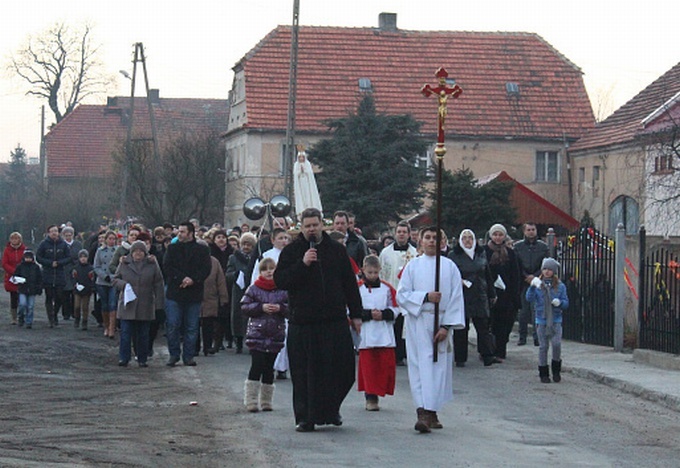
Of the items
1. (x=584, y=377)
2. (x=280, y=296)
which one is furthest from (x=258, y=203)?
(x=280, y=296)

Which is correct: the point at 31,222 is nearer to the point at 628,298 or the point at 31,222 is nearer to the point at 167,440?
the point at 628,298

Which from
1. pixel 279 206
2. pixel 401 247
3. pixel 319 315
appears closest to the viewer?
pixel 319 315

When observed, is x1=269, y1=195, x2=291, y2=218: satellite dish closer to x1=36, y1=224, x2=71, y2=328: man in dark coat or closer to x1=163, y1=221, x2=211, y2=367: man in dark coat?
x1=36, y1=224, x2=71, y2=328: man in dark coat

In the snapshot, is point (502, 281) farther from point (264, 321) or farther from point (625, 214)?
point (625, 214)

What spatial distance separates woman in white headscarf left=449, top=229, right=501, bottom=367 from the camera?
18.9 meters

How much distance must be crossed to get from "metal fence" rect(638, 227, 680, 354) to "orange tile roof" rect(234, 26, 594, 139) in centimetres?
3823

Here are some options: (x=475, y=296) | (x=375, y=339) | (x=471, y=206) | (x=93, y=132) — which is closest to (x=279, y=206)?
(x=471, y=206)

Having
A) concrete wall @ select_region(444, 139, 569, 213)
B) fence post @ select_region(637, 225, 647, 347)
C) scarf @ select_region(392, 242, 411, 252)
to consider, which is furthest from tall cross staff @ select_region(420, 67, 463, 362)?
concrete wall @ select_region(444, 139, 569, 213)

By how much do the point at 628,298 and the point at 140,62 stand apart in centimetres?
3378

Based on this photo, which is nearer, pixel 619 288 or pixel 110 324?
pixel 619 288

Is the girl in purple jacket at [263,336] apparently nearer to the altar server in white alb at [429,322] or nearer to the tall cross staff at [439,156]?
the altar server in white alb at [429,322]

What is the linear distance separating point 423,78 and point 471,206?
24334 millimetres

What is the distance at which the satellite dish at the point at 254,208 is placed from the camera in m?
28.3

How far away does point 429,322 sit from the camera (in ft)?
39.9
